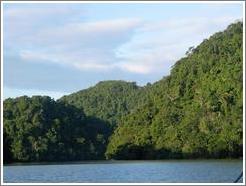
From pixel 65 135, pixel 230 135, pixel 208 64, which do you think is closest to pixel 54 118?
pixel 65 135

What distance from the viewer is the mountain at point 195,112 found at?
1008 inches

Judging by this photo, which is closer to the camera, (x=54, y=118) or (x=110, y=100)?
(x=54, y=118)

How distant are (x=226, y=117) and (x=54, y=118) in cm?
1077

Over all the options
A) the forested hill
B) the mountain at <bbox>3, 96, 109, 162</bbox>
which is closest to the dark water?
the mountain at <bbox>3, 96, 109, 162</bbox>

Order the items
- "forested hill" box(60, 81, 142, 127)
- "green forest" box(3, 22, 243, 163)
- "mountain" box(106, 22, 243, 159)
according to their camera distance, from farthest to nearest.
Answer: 1. "forested hill" box(60, 81, 142, 127)
2. "green forest" box(3, 22, 243, 163)
3. "mountain" box(106, 22, 243, 159)

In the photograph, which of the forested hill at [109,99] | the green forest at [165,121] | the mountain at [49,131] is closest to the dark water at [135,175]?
the green forest at [165,121]

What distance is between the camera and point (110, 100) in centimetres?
3997

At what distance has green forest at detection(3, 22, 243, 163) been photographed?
2595 centimetres

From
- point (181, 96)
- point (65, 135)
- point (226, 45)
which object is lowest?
point (65, 135)

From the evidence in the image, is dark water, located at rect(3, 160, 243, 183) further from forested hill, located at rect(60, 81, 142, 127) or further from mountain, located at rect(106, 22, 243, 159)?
forested hill, located at rect(60, 81, 142, 127)

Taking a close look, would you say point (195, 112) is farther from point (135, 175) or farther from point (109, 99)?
point (135, 175)

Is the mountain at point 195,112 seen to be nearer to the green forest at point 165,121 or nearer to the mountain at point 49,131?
the green forest at point 165,121

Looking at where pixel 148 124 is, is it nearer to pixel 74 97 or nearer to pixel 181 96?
pixel 181 96

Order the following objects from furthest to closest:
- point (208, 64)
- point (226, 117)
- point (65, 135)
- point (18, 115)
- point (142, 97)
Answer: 1. point (142, 97)
2. point (65, 135)
3. point (18, 115)
4. point (208, 64)
5. point (226, 117)
